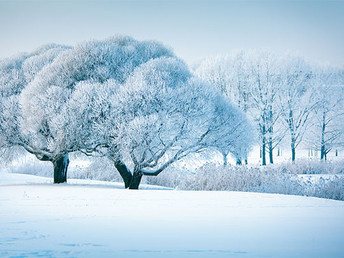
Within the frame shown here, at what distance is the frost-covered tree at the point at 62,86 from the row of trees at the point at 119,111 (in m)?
0.03

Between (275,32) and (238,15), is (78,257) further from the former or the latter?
(275,32)

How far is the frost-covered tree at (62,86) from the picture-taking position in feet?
30.4

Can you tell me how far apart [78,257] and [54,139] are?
24.6 feet

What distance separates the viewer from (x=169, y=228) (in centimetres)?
373

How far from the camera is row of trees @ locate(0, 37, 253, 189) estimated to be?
9.02 meters

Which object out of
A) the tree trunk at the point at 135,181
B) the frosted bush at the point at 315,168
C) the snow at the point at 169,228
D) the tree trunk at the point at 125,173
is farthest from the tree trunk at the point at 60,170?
the frosted bush at the point at 315,168

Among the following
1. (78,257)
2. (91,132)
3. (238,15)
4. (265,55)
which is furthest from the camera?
(265,55)

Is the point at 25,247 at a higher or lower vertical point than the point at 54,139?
higher

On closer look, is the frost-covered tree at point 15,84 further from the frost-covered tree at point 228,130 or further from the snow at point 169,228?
the frost-covered tree at point 228,130

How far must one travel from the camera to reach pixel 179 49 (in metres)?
12.0

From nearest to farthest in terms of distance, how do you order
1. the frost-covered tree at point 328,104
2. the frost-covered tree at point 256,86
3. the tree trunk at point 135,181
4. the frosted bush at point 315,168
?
1. the tree trunk at point 135,181
2. the frosted bush at point 315,168
3. the frost-covered tree at point 256,86
4. the frost-covered tree at point 328,104

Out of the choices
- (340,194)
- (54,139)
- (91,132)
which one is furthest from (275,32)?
(54,139)

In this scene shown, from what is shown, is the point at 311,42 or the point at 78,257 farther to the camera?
the point at 311,42

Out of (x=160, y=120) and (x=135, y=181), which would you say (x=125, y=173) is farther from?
(x=160, y=120)
